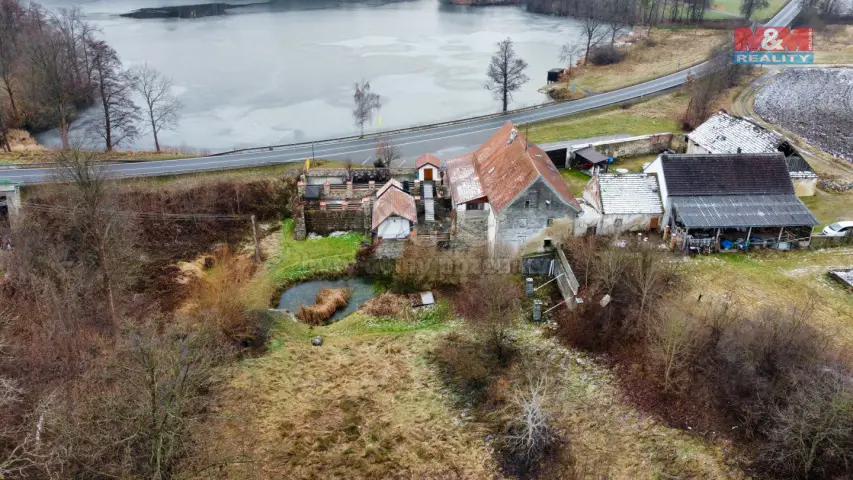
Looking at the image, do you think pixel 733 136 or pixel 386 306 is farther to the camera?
pixel 733 136

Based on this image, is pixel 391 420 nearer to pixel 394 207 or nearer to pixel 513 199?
pixel 513 199

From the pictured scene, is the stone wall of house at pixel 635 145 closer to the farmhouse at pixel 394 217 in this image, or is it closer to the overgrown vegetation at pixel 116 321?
the farmhouse at pixel 394 217

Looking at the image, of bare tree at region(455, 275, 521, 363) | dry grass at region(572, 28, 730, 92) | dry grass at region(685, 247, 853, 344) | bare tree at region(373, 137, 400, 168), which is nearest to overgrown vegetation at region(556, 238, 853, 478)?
dry grass at region(685, 247, 853, 344)

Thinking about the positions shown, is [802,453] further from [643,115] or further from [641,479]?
[643,115]

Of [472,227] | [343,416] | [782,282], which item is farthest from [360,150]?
[782,282]

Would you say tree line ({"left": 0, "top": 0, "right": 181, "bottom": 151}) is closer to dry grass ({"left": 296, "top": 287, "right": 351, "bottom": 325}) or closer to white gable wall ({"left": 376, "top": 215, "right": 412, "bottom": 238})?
white gable wall ({"left": 376, "top": 215, "right": 412, "bottom": 238})
